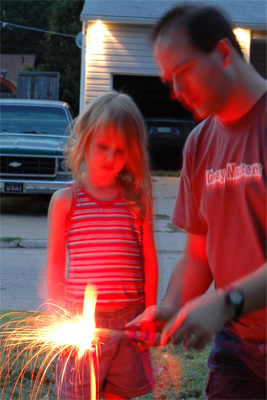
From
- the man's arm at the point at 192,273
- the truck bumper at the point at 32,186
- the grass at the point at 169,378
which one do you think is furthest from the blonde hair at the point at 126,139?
the truck bumper at the point at 32,186

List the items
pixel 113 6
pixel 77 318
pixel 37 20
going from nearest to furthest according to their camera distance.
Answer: pixel 77 318
pixel 113 6
pixel 37 20

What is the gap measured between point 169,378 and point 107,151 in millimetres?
2084

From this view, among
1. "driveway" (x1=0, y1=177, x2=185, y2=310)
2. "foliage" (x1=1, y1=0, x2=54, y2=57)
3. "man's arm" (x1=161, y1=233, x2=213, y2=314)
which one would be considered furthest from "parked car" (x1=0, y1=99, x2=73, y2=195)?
"foliage" (x1=1, y1=0, x2=54, y2=57)

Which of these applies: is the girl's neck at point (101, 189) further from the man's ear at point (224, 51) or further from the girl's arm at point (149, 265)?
the man's ear at point (224, 51)

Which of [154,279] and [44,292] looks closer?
[154,279]

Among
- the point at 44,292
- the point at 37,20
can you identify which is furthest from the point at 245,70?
the point at 37,20

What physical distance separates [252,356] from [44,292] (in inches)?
190

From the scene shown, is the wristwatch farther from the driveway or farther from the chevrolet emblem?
the chevrolet emblem

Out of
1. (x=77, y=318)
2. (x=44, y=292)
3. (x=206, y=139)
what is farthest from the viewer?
(x=44, y=292)

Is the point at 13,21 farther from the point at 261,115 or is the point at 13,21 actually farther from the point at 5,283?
the point at 261,115

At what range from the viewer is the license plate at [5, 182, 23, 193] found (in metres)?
11.3

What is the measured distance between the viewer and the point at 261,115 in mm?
2199

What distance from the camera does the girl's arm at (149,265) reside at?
2.90 meters

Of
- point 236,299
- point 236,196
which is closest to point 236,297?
point 236,299
